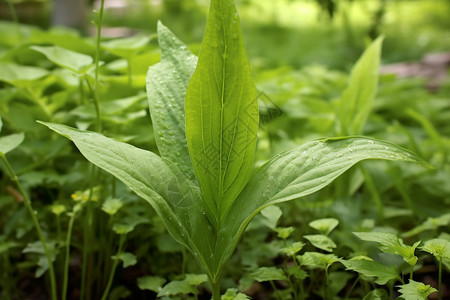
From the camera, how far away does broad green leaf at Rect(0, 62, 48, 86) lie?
1060 mm

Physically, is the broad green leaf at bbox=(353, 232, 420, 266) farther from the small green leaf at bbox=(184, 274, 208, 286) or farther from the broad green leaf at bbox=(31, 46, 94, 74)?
the broad green leaf at bbox=(31, 46, 94, 74)

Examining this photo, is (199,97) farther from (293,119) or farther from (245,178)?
(293,119)

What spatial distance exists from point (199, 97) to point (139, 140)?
46 centimetres

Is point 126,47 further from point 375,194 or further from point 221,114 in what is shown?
point 375,194

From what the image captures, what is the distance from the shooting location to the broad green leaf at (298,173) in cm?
62

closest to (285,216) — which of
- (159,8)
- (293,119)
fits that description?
(293,119)

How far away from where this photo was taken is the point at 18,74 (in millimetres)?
1098

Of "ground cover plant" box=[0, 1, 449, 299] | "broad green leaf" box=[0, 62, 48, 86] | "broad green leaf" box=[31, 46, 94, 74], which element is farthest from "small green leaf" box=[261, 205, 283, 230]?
"broad green leaf" box=[0, 62, 48, 86]

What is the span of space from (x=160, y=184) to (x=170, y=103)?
0.18 metres

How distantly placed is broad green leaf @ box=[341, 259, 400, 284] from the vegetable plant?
0.57ft

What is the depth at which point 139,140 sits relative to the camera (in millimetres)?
1113

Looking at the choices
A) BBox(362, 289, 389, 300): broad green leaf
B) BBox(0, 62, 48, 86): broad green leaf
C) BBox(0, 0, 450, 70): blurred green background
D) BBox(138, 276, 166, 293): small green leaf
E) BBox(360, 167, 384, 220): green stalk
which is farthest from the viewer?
BBox(0, 0, 450, 70): blurred green background

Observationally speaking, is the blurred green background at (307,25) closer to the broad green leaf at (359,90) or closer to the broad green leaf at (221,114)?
the broad green leaf at (359,90)

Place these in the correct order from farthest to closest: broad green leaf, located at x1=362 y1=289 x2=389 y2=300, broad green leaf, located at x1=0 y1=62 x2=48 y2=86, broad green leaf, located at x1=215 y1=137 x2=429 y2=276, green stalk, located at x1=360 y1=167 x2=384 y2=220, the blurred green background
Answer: the blurred green background, green stalk, located at x1=360 y1=167 x2=384 y2=220, broad green leaf, located at x1=0 y1=62 x2=48 y2=86, broad green leaf, located at x1=362 y1=289 x2=389 y2=300, broad green leaf, located at x1=215 y1=137 x2=429 y2=276
